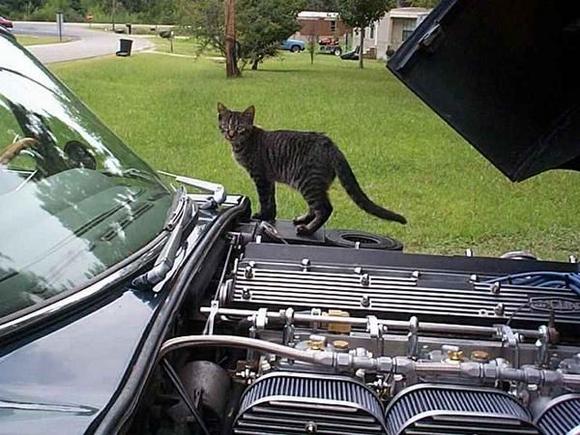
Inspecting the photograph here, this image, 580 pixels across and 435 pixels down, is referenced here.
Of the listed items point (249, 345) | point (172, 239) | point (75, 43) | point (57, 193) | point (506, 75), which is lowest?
point (75, 43)

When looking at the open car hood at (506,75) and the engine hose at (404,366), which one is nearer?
the engine hose at (404,366)

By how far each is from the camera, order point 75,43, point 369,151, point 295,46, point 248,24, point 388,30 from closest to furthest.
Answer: point 369,151, point 248,24, point 75,43, point 388,30, point 295,46

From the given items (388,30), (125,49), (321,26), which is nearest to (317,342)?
(125,49)

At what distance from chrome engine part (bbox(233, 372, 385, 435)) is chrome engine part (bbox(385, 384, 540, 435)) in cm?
5

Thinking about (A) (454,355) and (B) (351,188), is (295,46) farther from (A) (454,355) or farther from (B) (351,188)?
(A) (454,355)

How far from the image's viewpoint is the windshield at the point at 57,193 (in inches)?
69.9

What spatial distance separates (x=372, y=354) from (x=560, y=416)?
455 millimetres

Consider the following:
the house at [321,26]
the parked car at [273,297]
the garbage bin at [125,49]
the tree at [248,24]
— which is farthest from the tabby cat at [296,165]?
the house at [321,26]

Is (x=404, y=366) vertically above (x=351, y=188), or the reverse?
(x=404, y=366)

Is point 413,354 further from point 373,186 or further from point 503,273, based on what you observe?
point 373,186

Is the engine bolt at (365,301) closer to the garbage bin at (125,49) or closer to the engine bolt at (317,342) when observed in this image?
the engine bolt at (317,342)

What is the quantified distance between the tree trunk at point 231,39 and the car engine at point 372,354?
15.4 m

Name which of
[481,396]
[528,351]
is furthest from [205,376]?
[528,351]

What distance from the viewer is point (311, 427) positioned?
5.59 feet
